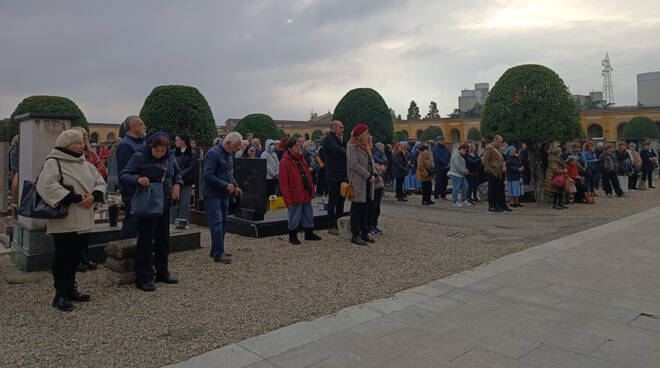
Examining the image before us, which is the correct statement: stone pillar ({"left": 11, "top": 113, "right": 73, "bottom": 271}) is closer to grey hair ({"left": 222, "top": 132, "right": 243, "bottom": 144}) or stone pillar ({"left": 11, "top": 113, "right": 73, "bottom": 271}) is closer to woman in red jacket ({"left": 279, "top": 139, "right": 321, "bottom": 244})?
grey hair ({"left": 222, "top": 132, "right": 243, "bottom": 144})

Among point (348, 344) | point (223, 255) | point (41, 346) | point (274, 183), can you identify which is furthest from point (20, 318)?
point (274, 183)

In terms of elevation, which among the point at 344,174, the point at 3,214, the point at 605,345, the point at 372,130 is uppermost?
the point at 372,130

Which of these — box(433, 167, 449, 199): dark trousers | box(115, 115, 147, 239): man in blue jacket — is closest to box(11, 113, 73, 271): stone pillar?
box(115, 115, 147, 239): man in blue jacket

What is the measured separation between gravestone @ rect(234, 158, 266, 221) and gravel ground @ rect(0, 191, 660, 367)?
670mm

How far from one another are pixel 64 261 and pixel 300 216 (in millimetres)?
3892

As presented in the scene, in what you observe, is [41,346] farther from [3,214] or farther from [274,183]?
[3,214]

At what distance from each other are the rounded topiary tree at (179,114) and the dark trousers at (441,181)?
22.6 ft

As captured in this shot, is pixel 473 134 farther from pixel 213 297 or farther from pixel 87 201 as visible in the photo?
pixel 87 201

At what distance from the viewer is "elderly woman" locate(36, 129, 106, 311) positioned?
453 centimetres

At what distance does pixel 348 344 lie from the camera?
3.74 meters

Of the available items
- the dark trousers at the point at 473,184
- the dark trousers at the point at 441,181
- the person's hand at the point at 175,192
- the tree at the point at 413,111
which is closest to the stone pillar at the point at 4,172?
the person's hand at the point at 175,192

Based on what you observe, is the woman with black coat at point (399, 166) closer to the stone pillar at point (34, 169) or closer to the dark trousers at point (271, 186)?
the dark trousers at point (271, 186)

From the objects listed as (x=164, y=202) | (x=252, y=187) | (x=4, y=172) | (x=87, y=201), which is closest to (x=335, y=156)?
(x=252, y=187)

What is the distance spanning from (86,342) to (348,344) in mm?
2115
